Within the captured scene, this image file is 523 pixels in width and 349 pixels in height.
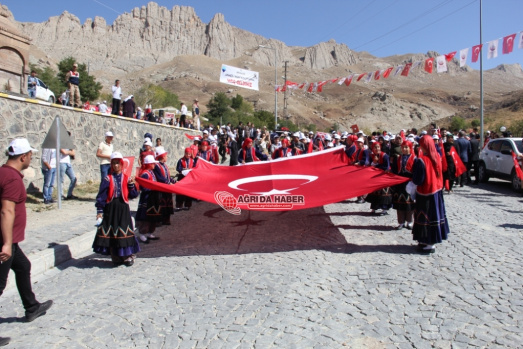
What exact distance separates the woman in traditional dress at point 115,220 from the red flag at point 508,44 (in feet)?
53.1

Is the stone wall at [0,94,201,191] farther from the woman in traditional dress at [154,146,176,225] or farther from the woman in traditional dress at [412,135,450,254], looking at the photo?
the woman in traditional dress at [412,135,450,254]

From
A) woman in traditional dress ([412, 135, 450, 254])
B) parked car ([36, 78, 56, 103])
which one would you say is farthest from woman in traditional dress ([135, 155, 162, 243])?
parked car ([36, 78, 56, 103])

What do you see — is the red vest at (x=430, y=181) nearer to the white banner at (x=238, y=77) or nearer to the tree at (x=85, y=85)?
the white banner at (x=238, y=77)

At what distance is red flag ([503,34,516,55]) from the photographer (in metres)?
15.6

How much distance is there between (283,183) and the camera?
7.59 metres

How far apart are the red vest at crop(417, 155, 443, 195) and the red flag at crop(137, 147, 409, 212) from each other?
3.03ft

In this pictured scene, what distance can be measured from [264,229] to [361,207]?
3558 mm

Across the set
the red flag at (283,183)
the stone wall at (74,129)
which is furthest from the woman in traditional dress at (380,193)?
the stone wall at (74,129)

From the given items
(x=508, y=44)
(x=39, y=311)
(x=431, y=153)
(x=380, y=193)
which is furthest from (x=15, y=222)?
(x=508, y=44)

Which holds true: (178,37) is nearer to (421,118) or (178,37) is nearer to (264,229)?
(421,118)

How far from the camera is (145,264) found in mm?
6008

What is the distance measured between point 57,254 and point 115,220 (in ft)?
4.14

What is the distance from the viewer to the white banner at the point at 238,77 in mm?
30798

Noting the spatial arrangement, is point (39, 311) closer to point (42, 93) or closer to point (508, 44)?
point (42, 93)
